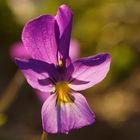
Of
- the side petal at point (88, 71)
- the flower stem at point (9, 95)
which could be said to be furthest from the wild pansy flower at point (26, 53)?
the side petal at point (88, 71)

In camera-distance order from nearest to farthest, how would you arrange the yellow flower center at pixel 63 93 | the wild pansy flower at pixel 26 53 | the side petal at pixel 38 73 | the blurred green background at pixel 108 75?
the side petal at pixel 38 73
the yellow flower center at pixel 63 93
the wild pansy flower at pixel 26 53
the blurred green background at pixel 108 75

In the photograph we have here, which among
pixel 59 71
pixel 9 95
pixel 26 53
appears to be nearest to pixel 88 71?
pixel 59 71

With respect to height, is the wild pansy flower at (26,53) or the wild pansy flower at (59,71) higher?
the wild pansy flower at (59,71)

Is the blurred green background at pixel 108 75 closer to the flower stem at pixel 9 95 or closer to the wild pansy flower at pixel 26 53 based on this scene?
the flower stem at pixel 9 95

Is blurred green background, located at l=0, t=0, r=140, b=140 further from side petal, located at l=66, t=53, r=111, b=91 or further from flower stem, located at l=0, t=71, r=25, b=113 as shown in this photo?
side petal, located at l=66, t=53, r=111, b=91

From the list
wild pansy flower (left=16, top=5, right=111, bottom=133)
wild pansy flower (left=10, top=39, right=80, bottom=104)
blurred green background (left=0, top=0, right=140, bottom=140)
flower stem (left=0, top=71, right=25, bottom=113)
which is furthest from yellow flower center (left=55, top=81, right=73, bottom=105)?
blurred green background (left=0, top=0, right=140, bottom=140)
